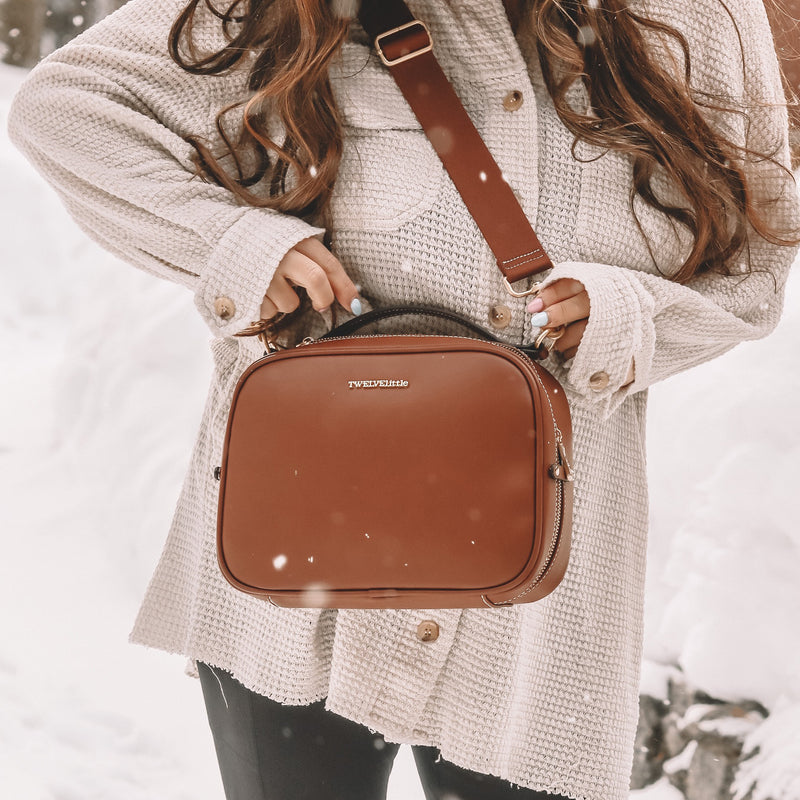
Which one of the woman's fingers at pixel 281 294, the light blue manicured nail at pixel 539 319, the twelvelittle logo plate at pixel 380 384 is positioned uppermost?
the woman's fingers at pixel 281 294

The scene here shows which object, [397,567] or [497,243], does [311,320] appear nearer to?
[497,243]

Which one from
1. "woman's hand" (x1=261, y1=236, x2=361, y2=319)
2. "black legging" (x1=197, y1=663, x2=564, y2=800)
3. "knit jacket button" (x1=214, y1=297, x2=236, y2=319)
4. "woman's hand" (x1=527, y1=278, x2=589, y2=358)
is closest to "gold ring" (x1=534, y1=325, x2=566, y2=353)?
"woman's hand" (x1=527, y1=278, x2=589, y2=358)

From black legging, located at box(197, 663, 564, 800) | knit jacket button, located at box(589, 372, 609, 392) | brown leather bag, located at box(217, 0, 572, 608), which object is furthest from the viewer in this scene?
black legging, located at box(197, 663, 564, 800)

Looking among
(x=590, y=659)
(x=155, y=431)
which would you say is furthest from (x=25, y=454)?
(x=590, y=659)

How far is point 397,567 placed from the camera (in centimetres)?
91

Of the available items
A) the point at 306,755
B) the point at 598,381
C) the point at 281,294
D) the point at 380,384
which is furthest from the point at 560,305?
the point at 306,755

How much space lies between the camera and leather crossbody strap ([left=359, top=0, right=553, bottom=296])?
1000mm

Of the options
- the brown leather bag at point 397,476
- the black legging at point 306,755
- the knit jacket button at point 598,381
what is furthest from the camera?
the black legging at point 306,755

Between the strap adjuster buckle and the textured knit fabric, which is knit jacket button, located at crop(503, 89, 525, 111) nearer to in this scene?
the textured knit fabric

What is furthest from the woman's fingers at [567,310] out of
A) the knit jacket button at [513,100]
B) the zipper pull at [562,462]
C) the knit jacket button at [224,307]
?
the knit jacket button at [224,307]

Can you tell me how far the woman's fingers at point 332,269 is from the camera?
39.9 inches

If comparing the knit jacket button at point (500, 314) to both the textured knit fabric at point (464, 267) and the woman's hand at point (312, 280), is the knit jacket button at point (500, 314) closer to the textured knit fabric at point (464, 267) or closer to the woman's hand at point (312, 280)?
Answer: the textured knit fabric at point (464, 267)

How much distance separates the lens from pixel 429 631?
1078 millimetres

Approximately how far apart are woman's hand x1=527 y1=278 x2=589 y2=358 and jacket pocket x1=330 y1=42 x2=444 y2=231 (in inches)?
7.1
